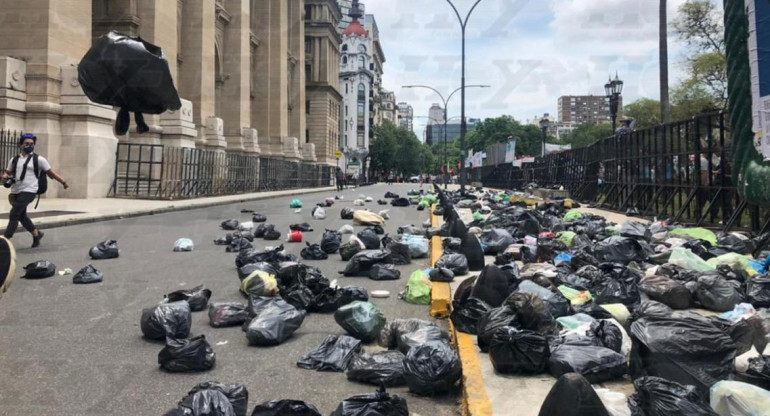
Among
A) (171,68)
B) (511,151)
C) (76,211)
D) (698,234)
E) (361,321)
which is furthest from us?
(511,151)

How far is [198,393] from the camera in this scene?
3031mm

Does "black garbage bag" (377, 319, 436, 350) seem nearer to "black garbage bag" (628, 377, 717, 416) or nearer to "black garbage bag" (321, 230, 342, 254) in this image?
"black garbage bag" (628, 377, 717, 416)

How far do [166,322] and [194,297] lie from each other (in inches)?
42.6

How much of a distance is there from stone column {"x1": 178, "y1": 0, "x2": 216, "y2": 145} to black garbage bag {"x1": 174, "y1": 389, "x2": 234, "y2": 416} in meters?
32.2

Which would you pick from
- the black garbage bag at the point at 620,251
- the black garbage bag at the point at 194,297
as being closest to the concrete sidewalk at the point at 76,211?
the black garbage bag at the point at 194,297

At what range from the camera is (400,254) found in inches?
343

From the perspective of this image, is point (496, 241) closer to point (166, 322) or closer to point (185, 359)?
point (166, 322)

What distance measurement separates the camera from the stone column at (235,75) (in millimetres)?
41406

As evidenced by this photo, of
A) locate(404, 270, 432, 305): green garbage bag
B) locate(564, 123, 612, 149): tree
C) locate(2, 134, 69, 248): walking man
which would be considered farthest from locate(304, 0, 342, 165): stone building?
locate(404, 270, 432, 305): green garbage bag

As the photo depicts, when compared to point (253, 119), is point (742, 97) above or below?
below

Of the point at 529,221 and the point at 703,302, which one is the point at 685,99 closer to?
the point at 529,221

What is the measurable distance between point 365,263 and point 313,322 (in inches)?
96.1

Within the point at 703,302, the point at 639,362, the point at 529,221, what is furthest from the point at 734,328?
the point at 529,221

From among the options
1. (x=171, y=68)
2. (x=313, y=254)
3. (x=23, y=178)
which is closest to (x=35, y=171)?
(x=23, y=178)
